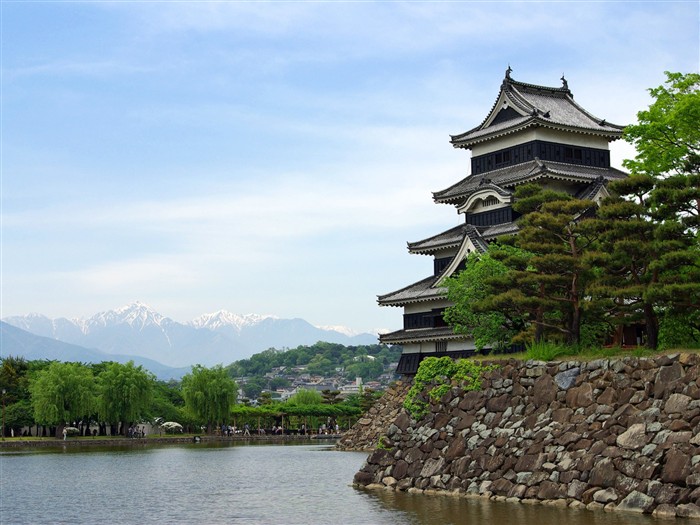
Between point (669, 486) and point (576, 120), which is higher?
point (576, 120)

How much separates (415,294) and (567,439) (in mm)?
29700

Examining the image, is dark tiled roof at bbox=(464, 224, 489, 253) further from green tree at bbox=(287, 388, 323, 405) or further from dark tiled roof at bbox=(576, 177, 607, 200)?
green tree at bbox=(287, 388, 323, 405)

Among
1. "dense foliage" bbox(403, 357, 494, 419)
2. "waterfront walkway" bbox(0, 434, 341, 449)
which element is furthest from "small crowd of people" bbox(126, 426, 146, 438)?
"dense foliage" bbox(403, 357, 494, 419)

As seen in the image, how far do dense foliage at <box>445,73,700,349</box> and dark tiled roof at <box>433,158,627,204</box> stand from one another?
13.8 m

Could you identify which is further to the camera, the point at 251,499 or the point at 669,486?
the point at 251,499

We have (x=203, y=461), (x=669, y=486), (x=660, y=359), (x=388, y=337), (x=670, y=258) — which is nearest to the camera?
(x=669, y=486)

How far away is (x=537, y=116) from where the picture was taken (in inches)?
1991

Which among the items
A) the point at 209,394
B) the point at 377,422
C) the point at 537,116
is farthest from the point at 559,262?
the point at 209,394

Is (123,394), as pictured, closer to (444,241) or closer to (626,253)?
(444,241)

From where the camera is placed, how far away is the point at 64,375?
72.8 metres

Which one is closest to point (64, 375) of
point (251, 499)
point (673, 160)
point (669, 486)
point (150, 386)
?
point (150, 386)

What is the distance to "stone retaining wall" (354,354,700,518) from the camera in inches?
895

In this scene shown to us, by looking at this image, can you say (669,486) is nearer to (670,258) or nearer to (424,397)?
(670,258)

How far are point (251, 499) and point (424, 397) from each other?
19.9 ft
